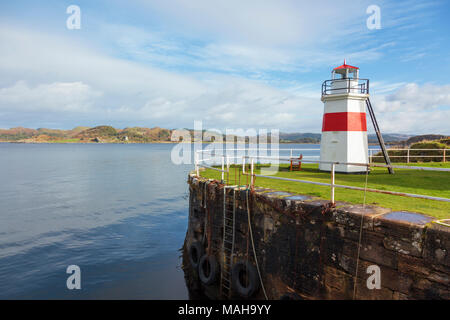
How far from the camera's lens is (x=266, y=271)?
23.5 feet

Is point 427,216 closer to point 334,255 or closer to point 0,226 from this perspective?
point 334,255

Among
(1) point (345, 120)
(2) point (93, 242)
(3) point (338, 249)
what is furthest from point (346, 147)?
(2) point (93, 242)

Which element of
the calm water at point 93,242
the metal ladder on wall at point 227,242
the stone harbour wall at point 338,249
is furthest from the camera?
the calm water at point 93,242

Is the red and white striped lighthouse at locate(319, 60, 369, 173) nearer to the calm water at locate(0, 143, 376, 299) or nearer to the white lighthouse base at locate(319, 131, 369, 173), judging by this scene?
the white lighthouse base at locate(319, 131, 369, 173)

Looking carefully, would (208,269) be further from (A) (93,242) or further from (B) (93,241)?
(B) (93,241)

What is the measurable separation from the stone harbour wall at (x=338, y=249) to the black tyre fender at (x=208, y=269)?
40.5 inches

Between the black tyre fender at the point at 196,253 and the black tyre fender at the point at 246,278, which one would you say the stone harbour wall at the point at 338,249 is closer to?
the black tyre fender at the point at 246,278

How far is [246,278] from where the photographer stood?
7.61m

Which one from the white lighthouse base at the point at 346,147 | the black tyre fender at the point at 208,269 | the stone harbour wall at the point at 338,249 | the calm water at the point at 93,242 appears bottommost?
the calm water at the point at 93,242

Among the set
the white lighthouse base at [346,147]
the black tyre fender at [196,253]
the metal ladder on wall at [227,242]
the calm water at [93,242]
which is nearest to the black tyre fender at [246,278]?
the metal ladder on wall at [227,242]

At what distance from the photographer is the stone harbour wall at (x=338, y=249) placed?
14.3 ft

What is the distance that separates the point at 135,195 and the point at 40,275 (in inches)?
614

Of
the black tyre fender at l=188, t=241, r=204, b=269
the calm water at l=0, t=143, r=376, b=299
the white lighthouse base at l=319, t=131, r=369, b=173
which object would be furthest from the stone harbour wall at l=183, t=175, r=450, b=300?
the white lighthouse base at l=319, t=131, r=369, b=173
